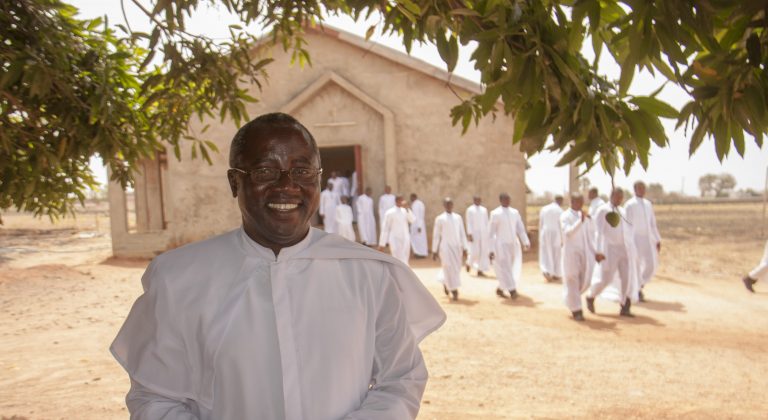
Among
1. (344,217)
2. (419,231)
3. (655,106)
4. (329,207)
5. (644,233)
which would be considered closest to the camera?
(655,106)

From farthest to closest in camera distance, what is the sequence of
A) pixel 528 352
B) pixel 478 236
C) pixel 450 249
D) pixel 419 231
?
1. pixel 419 231
2. pixel 478 236
3. pixel 450 249
4. pixel 528 352

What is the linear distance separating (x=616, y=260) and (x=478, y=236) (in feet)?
15.1

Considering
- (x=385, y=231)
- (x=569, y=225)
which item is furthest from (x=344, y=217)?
(x=569, y=225)

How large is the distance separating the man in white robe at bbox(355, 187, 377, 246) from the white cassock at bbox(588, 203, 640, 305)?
791 cm

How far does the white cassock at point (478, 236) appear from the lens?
13.2 metres

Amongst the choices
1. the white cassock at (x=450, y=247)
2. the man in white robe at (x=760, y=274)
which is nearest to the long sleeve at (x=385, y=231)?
the white cassock at (x=450, y=247)

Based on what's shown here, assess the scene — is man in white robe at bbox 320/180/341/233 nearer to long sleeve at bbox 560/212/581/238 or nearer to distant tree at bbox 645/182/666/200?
long sleeve at bbox 560/212/581/238

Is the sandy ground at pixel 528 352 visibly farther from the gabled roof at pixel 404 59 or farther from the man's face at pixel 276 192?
the gabled roof at pixel 404 59

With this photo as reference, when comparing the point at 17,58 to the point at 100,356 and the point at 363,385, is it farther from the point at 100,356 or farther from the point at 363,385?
the point at 100,356

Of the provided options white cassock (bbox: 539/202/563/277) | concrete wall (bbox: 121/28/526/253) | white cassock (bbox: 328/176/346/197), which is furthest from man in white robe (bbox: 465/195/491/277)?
white cassock (bbox: 328/176/346/197)

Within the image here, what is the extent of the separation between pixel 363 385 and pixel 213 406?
52 cm

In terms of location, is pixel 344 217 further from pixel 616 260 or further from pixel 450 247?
pixel 616 260

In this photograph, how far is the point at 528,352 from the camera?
22.9 feet

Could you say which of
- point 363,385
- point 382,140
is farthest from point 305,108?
point 363,385
